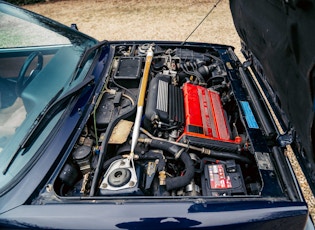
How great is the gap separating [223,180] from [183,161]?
0.26m

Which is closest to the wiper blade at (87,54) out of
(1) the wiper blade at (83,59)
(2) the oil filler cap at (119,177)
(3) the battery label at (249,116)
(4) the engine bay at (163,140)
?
(1) the wiper blade at (83,59)

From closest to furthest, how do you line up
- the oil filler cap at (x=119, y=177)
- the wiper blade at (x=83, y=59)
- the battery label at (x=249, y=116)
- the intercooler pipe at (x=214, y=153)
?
the oil filler cap at (x=119, y=177) → the intercooler pipe at (x=214, y=153) → the battery label at (x=249, y=116) → the wiper blade at (x=83, y=59)

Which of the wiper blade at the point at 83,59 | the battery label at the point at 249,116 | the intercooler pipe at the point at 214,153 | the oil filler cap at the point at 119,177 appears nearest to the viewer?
the oil filler cap at the point at 119,177

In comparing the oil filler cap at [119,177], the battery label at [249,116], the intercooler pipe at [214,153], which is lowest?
the oil filler cap at [119,177]

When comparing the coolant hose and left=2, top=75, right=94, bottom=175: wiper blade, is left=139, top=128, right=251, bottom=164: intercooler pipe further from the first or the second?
left=2, top=75, right=94, bottom=175: wiper blade

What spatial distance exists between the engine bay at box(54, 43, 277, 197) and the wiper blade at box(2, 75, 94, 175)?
0.61ft

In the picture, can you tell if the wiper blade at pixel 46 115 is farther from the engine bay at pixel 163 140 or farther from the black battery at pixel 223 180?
the black battery at pixel 223 180

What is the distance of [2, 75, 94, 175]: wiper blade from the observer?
1640mm

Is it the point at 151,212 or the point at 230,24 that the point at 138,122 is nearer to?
the point at 151,212

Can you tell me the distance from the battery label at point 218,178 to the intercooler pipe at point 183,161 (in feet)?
0.40

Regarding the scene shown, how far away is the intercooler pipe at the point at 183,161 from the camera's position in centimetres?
169

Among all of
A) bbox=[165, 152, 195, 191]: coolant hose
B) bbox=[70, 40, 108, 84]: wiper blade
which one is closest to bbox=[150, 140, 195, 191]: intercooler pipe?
bbox=[165, 152, 195, 191]: coolant hose

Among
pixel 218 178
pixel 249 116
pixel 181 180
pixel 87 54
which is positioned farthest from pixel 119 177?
pixel 87 54

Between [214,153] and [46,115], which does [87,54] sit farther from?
[214,153]
